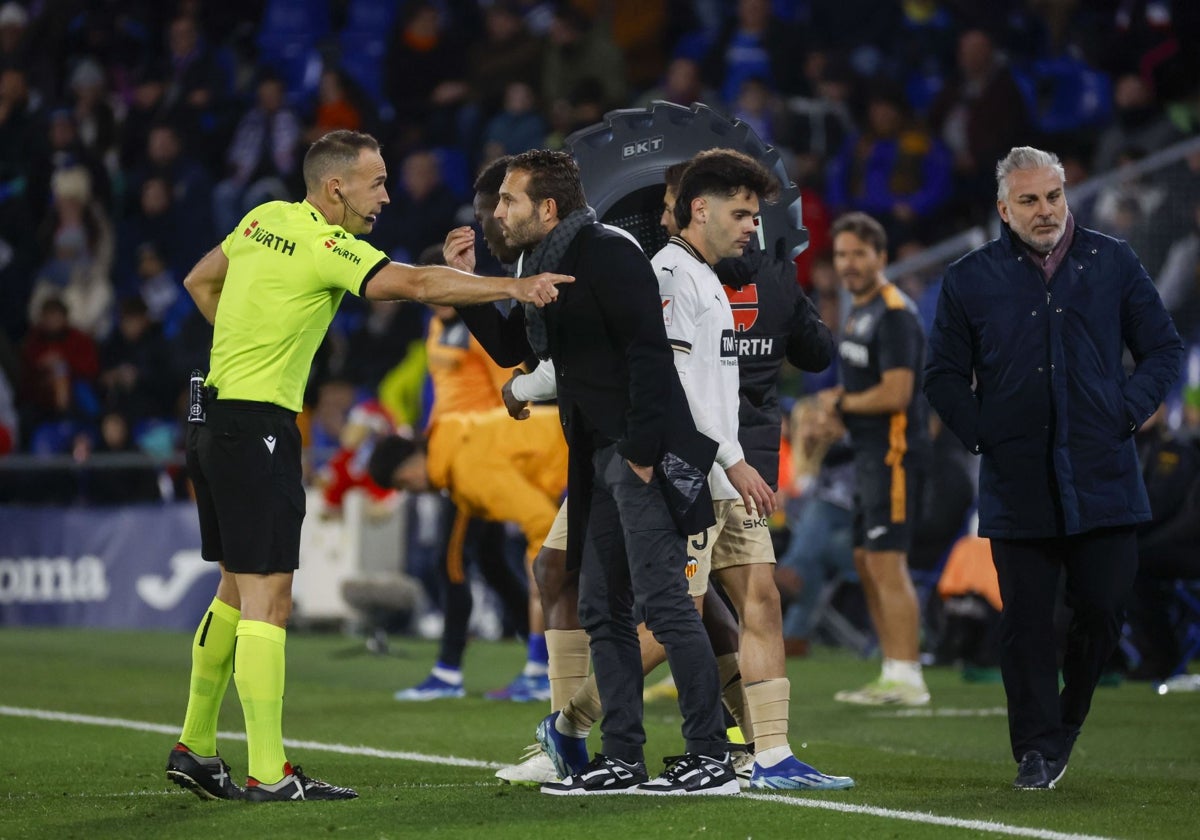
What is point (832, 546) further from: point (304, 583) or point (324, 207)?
point (324, 207)

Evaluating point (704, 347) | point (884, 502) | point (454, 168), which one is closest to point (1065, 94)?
point (454, 168)

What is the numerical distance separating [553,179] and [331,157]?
0.79 meters

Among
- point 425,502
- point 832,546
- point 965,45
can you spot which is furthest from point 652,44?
point 832,546

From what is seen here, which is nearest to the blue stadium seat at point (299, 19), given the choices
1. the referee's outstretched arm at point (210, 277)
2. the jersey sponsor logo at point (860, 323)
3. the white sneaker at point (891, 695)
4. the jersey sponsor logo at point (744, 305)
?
the jersey sponsor logo at point (860, 323)

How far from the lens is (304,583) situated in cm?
1647

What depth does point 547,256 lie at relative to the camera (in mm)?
6406

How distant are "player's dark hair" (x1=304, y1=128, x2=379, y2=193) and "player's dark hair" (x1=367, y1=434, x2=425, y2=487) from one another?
4635 millimetres

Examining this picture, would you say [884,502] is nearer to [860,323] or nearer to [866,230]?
[860,323]

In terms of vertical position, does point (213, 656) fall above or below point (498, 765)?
above

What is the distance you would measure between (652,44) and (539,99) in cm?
Answer: 133

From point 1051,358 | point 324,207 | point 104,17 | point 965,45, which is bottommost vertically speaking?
point 1051,358

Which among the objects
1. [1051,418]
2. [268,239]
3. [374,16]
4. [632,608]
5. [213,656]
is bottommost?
[213,656]

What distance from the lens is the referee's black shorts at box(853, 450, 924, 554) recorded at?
34.8 ft

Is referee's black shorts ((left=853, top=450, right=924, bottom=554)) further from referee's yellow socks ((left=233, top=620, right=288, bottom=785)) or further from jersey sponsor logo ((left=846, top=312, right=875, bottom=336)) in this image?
referee's yellow socks ((left=233, top=620, right=288, bottom=785))
